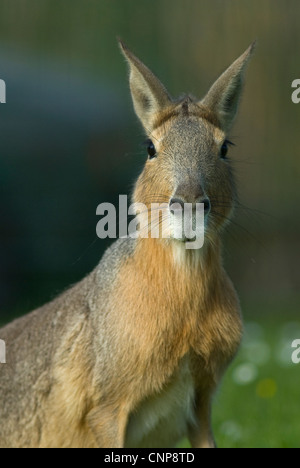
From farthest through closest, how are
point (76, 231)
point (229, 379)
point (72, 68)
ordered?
1. point (72, 68)
2. point (76, 231)
3. point (229, 379)

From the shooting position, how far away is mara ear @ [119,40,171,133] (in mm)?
4465

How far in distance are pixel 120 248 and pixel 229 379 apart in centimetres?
290

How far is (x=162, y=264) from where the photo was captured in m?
4.43

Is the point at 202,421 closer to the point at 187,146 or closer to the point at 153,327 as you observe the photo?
the point at 153,327

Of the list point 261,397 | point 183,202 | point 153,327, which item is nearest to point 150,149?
point 183,202

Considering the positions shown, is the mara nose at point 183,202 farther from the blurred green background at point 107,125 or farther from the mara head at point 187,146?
the blurred green background at point 107,125

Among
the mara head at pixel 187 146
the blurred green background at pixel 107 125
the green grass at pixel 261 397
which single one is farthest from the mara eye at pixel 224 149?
the blurred green background at pixel 107 125

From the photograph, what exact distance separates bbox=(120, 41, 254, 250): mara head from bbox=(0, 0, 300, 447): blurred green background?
4.60 m

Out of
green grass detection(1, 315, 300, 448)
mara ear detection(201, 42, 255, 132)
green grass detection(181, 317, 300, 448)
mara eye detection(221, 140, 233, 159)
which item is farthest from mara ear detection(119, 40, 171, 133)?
green grass detection(181, 317, 300, 448)

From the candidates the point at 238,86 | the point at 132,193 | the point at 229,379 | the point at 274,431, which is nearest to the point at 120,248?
the point at 132,193

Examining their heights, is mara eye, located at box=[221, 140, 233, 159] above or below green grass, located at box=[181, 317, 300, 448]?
above

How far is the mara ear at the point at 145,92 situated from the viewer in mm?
4465

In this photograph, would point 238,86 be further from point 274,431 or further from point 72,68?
point 72,68

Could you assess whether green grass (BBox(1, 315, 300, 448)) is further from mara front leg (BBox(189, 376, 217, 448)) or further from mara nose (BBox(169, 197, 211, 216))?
Answer: mara nose (BBox(169, 197, 211, 216))
